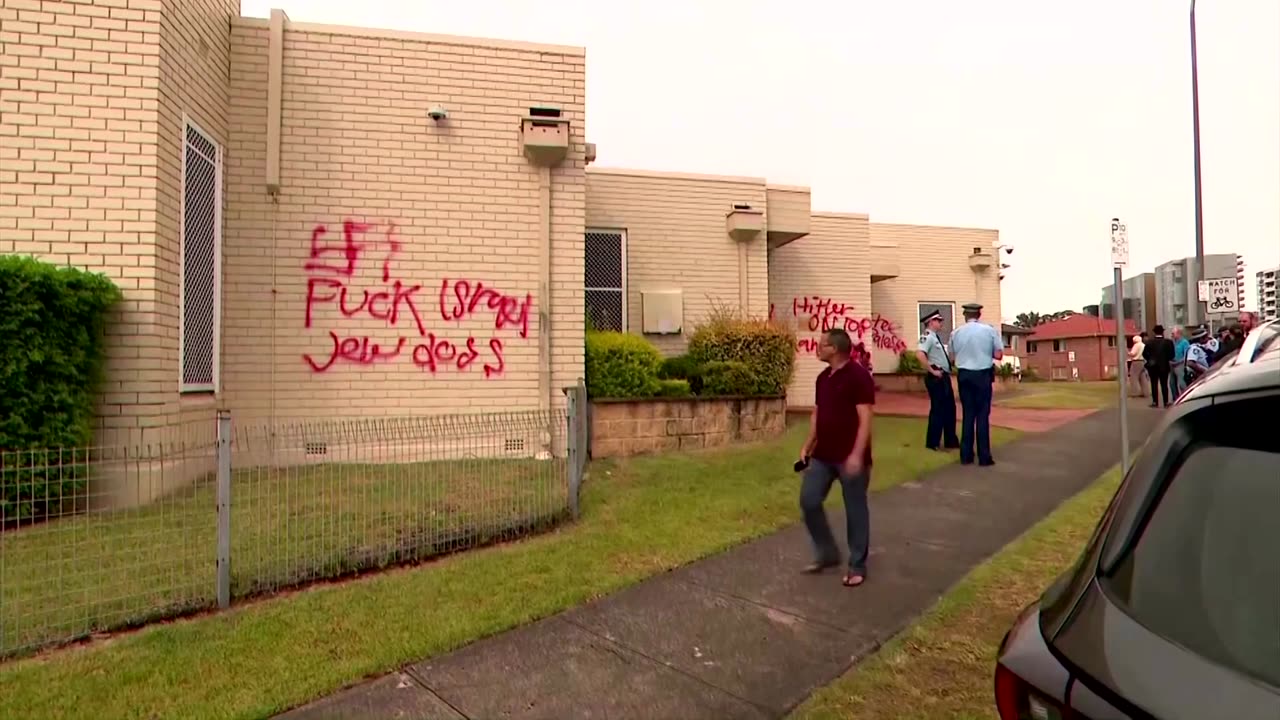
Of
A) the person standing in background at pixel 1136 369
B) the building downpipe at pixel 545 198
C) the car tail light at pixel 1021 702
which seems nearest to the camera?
the car tail light at pixel 1021 702

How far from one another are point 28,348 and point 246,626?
10.1 feet

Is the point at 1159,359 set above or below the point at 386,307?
below

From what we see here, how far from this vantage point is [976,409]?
324 inches

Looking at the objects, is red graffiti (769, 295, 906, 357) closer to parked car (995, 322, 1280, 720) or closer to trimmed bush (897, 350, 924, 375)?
trimmed bush (897, 350, 924, 375)

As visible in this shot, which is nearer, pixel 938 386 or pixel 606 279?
pixel 938 386

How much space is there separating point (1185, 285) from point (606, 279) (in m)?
10.1

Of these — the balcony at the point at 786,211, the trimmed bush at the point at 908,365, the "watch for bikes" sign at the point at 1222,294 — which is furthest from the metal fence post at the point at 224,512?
the trimmed bush at the point at 908,365

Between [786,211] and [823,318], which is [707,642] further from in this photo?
[823,318]

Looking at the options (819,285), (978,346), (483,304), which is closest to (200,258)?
(483,304)

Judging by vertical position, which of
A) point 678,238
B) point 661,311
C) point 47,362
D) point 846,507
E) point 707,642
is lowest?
point 707,642

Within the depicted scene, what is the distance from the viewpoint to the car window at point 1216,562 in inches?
51.5

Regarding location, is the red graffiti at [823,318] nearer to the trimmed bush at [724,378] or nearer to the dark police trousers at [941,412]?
the trimmed bush at [724,378]

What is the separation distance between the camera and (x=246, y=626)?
4117mm

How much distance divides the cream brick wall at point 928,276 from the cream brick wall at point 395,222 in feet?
41.3
